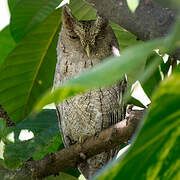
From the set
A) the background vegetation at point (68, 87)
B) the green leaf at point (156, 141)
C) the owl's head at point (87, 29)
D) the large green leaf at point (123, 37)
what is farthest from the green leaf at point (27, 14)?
the green leaf at point (156, 141)

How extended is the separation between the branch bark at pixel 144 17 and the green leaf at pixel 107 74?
664 mm

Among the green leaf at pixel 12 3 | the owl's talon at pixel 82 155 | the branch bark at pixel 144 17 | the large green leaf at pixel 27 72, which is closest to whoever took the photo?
the branch bark at pixel 144 17

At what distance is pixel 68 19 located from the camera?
208cm

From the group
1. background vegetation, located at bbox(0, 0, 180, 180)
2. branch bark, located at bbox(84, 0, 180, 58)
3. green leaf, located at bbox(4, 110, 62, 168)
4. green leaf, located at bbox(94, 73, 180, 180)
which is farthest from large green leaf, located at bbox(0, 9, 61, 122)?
green leaf, located at bbox(94, 73, 180, 180)

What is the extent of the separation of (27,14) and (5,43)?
0.30 metres

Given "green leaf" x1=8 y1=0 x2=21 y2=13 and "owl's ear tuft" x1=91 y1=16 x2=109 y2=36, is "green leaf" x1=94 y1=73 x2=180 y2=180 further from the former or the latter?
"owl's ear tuft" x1=91 y1=16 x2=109 y2=36

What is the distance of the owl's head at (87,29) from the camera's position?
2.09 metres

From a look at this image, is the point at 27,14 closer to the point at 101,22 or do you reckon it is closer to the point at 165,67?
the point at 101,22

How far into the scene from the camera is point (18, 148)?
1.52 meters

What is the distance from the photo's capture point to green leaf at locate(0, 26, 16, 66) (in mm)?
1943

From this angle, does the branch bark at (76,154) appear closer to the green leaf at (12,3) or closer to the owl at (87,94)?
the owl at (87,94)

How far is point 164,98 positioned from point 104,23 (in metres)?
1.69

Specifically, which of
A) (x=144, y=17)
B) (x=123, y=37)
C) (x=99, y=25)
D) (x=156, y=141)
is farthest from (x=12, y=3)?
(x=156, y=141)

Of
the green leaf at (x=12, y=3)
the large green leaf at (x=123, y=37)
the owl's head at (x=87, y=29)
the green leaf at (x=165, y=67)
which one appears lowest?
the green leaf at (x=165, y=67)
